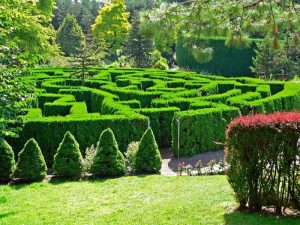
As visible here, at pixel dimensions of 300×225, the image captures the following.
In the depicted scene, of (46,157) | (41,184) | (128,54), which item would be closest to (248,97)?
(46,157)

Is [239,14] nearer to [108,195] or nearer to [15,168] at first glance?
[108,195]

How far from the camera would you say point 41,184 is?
41.0 ft

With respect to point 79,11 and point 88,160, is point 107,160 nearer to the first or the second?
point 88,160

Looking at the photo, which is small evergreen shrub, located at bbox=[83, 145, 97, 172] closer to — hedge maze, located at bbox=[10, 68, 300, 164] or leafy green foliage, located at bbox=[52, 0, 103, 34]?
hedge maze, located at bbox=[10, 68, 300, 164]

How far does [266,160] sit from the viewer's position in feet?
27.2

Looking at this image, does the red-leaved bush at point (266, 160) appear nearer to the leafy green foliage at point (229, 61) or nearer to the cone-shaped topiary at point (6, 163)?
the cone-shaped topiary at point (6, 163)

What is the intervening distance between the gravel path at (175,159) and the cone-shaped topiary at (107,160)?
5.17ft

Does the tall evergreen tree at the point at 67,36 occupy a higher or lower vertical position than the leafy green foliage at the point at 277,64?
higher

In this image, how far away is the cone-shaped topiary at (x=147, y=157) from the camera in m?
13.4

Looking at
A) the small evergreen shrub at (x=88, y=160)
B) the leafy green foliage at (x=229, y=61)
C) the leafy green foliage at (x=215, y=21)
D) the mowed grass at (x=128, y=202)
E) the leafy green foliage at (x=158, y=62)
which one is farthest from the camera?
the leafy green foliage at (x=158, y=62)

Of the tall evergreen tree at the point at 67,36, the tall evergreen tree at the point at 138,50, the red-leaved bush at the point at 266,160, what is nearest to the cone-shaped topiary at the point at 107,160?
the red-leaved bush at the point at 266,160

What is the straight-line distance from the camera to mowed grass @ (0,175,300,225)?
28.6 feet

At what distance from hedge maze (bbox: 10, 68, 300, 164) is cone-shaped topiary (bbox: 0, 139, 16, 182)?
1.98 metres

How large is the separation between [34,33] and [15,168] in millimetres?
12753
